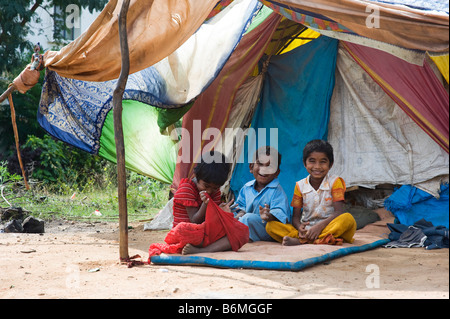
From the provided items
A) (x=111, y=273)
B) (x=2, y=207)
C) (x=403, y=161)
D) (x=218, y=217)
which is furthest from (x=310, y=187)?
(x=2, y=207)

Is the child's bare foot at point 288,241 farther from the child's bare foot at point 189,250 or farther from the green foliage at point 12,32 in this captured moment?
the green foliage at point 12,32

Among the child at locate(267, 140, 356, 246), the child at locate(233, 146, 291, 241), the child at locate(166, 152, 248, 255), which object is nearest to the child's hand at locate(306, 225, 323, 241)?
the child at locate(267, 140, 356, 246)

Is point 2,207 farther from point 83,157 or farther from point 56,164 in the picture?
point 83,157

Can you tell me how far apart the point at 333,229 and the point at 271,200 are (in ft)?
1.83

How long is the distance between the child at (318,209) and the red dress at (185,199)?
74cm

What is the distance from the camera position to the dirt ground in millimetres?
2465

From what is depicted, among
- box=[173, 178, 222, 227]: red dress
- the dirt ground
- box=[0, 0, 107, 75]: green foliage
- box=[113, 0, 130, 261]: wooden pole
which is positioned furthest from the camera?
box=[0, 0, 107, 75]: green foliage

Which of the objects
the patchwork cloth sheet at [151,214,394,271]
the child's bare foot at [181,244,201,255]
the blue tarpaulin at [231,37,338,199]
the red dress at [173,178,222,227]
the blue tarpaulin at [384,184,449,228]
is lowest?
the patchwork cloth sheet at [151,214,394,271]

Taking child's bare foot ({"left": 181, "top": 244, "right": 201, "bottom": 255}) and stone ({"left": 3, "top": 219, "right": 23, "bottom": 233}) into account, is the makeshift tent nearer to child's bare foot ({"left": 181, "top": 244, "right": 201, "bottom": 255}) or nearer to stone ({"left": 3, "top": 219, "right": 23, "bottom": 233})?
stone ({"left": 3, "top": 219, "right": 23, "bottom": 233})

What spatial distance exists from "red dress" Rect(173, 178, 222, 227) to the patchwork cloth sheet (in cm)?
33

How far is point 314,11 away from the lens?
333 cm

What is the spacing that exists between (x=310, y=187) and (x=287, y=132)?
5.03 feet

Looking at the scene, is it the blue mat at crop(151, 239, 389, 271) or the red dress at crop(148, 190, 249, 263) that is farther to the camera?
the red dress at crop(148, 190, 249, 263)

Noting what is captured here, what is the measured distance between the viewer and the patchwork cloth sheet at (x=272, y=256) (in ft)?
10.2
